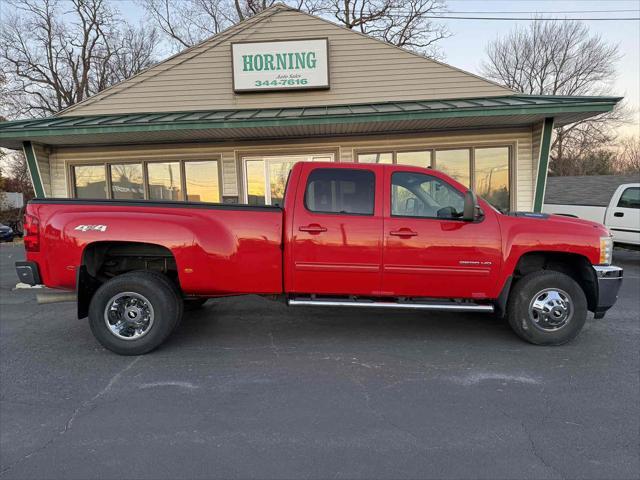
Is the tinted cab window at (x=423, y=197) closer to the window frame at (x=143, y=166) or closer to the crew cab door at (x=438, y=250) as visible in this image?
the crew cab door at (x=438, y=250)

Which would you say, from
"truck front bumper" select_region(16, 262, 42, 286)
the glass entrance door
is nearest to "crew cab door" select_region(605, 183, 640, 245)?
the glass entrance door

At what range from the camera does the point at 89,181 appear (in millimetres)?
11266

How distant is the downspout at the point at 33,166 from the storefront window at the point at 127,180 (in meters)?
1.66

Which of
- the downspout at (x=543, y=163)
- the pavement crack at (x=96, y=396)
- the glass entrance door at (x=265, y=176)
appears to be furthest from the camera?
the glass entrance door at (x=265, y=176)

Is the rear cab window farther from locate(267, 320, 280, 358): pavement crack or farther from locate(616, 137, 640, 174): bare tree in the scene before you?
locate(616, 137, 640, 174): bare tree

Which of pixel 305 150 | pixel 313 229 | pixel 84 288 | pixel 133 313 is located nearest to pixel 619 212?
pixel 305 150

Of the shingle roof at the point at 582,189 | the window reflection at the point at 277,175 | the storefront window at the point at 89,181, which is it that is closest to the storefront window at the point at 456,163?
the window reflection at the point at 277,175

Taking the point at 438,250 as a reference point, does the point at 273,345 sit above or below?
below

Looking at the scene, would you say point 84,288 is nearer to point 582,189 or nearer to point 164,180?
point 164,180

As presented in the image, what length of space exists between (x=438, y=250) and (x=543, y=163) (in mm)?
7108

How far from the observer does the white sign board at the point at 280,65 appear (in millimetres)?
10812

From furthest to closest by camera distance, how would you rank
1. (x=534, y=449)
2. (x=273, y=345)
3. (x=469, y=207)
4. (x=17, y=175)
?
1. (x=17, y=175)
2. (x=273, y=345)
3. (x=469, y=207)
4. (x=534, y=449)

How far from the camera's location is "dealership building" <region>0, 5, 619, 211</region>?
1022cm

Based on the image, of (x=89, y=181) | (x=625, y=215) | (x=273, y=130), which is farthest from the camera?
(x=89, y=181)
